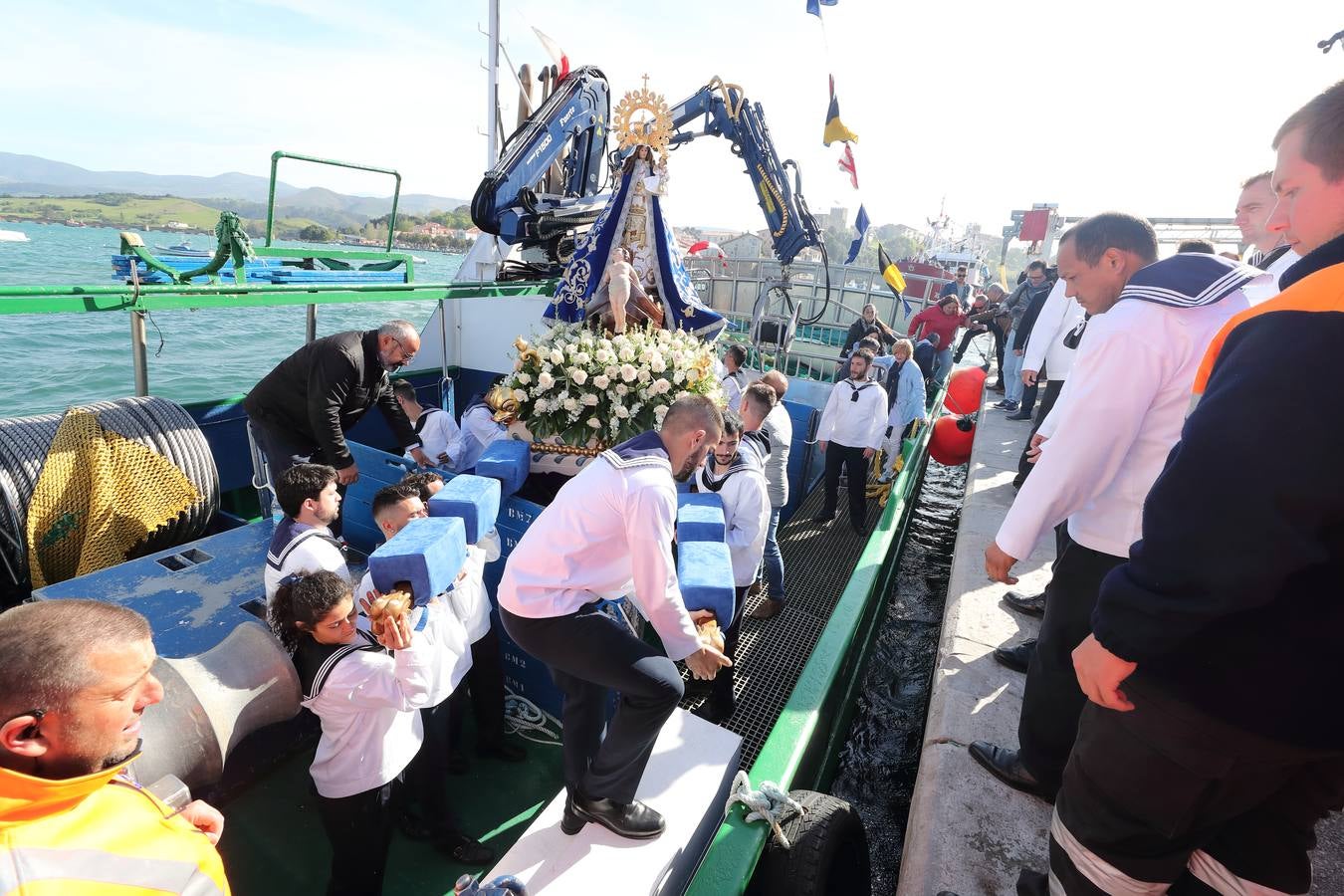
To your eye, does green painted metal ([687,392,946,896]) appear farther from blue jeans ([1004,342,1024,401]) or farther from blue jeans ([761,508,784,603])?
blue jeans ([1004,342,1024,401])

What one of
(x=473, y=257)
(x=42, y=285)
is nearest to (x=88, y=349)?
(x=473, y=257)

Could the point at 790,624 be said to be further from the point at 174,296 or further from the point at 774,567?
the point at 174,296

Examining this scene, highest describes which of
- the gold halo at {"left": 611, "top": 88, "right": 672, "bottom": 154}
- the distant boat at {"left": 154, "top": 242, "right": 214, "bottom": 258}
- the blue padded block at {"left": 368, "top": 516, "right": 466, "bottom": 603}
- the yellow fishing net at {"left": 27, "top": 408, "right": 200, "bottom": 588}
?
the gold halo at {"left": 611, "top": 88, "right": 672, "bottom": 154}

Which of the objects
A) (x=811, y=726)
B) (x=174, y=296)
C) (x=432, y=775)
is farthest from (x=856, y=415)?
(x=174, y=296)

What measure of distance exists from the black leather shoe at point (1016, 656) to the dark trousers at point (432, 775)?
267cm

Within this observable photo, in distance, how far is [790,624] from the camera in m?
4.73

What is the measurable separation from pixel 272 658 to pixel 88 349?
18.8m

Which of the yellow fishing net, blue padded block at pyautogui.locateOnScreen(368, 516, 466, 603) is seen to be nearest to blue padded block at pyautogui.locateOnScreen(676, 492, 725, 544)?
blue padded block at pyautogui.locateOnScreen(368, 516, 466, 603)

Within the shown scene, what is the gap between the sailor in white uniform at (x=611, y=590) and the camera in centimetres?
211

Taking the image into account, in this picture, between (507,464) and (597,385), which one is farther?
(597,385)

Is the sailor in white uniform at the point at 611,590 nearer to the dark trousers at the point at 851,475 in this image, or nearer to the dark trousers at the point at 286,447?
the dark trousers at the point at 286,447

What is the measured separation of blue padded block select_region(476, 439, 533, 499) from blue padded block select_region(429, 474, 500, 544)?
14.0 inches

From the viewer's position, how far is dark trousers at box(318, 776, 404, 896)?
7.07 ft

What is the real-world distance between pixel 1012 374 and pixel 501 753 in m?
9.04
